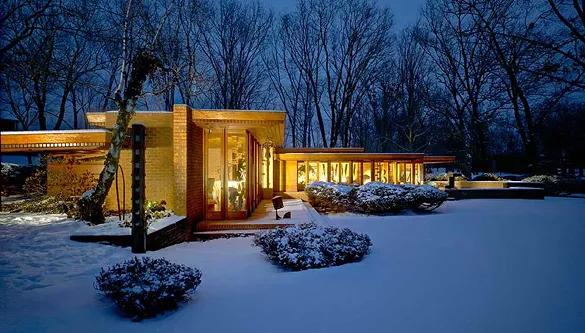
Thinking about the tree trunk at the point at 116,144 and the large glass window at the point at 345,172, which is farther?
the large glass window at the point at 345,172

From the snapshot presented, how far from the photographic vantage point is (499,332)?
132 inches

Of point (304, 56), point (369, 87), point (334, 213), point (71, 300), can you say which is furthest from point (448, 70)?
point (71, 300)

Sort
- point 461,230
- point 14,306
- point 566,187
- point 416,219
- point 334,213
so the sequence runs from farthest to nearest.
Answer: point 566,187 → point 334,213 → point 416,219 → point 461,230 → point 14,306

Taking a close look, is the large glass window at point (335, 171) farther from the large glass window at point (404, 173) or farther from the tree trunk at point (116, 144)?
the tree trunk at point (116, 144)

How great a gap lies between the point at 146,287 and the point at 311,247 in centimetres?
280

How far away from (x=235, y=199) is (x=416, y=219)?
21.1 ft

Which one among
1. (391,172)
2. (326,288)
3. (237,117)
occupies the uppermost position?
(237,117)

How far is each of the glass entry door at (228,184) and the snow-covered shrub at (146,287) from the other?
5613 millimetres

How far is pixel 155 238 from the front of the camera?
6727 mm

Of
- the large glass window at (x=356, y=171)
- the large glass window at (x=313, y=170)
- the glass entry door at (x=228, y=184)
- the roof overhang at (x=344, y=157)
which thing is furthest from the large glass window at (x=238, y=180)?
the large glass window at (x=356, y=171)

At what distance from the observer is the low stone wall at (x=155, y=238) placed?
6477mm

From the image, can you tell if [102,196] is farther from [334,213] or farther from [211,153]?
[334,213]

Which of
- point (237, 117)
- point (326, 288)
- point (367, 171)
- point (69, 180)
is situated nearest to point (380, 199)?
point (237, 117)

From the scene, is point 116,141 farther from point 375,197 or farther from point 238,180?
point 375,197
